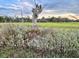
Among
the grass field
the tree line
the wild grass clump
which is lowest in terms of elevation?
the wild grass clump

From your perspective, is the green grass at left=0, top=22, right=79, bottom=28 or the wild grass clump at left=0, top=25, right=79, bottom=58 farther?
the green grass at left=0, top=22, right=79, bottom=28

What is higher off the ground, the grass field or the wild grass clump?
the grass field

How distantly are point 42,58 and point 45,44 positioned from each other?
0.31 m

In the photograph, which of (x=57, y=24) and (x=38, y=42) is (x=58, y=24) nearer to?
(x=57, y=24)

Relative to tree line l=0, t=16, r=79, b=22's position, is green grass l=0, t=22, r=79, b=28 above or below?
below

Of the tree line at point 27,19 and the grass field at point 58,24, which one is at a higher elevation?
the tree line at point 27,19

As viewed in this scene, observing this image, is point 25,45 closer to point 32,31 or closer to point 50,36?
point 32,31

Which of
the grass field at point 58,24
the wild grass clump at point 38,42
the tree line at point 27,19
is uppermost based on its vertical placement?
the tree line at point 27,19

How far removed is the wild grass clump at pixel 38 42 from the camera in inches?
124

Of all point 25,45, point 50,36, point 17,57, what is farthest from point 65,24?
point 17,57

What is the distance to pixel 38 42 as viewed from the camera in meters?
3.27

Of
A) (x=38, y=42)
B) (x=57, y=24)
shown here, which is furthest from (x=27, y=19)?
(x=57, y=24)

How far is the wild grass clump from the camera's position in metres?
3.15

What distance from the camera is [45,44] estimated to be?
3256 millimetres
